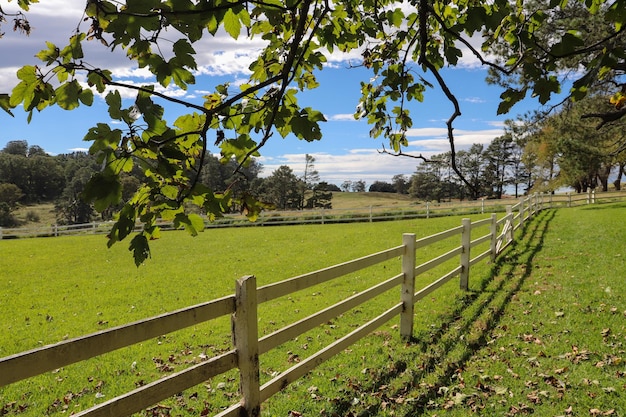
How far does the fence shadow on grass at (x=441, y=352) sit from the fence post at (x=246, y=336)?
1410 millimetres

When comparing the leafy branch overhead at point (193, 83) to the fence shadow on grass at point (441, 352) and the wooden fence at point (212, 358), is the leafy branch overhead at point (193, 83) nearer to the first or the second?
the wooden fence at point (212, 358)

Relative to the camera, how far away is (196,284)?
11688 millimetres

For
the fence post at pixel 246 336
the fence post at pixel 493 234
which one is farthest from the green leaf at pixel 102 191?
the fence post at pixel 493 234

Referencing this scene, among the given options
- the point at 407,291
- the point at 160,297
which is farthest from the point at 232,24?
the point at 160,297

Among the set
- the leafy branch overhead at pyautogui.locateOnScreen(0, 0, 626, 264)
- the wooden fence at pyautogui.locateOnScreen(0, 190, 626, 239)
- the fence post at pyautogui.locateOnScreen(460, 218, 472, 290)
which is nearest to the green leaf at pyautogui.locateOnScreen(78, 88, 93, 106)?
the leafy branch overhead at pyautogui.locateOnScreen(0, 0, 626, 264)

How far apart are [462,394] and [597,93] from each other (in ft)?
60.1

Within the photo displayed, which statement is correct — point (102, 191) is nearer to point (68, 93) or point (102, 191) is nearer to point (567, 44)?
point (68, 93)

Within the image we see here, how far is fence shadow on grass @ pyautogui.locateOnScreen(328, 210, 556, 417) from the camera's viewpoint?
4.45m

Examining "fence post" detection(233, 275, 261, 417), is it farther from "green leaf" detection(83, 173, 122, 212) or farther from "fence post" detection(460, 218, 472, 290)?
"fence post" detection(460, 218, 472, 290)

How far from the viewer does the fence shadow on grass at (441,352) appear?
4.45 meters

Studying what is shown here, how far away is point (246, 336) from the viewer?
10.3ft

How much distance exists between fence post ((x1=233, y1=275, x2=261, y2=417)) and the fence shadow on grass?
1.41 m

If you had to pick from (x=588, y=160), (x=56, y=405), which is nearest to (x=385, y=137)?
(x=56, y=405)

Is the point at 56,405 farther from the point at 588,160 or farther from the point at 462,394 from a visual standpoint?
the point at 588,160
